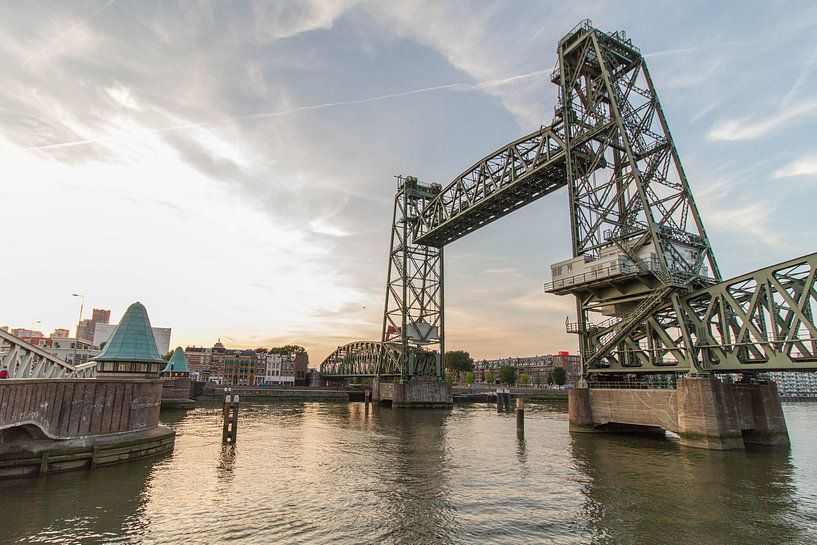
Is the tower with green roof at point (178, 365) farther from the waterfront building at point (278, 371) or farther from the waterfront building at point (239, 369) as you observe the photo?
the waterfront building at point (239, 369)

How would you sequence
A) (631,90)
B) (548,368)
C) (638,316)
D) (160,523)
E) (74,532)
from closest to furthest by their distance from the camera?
(74,532), (160,523), (638,316), (631,90), (548,368)

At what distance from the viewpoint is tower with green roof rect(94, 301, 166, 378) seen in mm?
25969

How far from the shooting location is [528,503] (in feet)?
52.3

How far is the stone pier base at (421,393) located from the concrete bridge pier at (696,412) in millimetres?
32095

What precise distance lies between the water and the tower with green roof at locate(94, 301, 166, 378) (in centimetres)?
519

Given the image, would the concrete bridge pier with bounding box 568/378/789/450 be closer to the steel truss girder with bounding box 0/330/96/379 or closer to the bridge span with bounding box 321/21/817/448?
the bridge span with bounding box 321/21/817/448

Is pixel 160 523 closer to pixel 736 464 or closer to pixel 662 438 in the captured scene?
pixel 736 464

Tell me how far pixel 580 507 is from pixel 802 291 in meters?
18.0

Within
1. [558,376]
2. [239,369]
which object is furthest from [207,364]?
[558,376]

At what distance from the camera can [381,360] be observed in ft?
236

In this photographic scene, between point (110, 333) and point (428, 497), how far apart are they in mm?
120382

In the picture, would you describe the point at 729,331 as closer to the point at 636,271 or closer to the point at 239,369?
the point at 636,271

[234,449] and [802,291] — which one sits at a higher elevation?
[802,291]

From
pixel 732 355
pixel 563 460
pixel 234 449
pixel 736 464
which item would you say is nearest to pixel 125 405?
pixel 234 449
